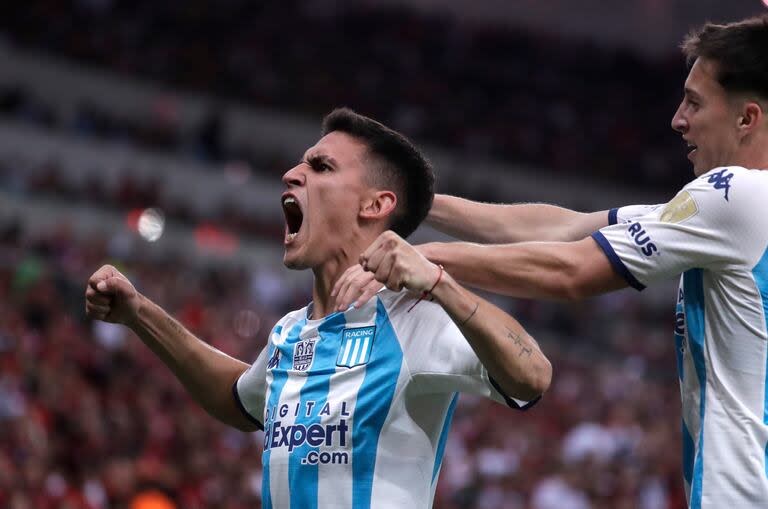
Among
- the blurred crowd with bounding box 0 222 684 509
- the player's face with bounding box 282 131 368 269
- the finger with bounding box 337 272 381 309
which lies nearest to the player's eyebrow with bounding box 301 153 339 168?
the player's face with bounding box 282 131 368 269

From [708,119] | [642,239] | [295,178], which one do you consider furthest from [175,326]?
[708,119]

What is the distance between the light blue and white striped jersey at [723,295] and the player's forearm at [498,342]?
1.24 feet

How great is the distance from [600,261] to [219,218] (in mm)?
17568

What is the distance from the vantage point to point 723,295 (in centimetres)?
311

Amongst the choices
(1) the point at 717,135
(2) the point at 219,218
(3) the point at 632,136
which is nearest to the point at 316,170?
(1) the point at 717,135

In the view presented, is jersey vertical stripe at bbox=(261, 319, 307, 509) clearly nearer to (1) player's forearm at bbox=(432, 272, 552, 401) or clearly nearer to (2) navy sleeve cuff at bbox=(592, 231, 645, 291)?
(1) player's forearm at bbox=(432, 272, 552, 401)

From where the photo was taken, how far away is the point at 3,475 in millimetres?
A: 7977

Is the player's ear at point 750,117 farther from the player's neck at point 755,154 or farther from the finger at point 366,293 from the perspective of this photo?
the finger at point 366,293

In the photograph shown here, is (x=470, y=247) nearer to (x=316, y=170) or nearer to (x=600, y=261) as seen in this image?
(x=600, y=261)

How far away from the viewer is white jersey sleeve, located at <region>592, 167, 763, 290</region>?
305 cm

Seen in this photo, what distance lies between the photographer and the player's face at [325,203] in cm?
372

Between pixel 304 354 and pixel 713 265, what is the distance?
1.34 meters

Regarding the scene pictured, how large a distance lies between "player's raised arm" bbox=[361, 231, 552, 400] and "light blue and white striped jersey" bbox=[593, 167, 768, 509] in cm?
40

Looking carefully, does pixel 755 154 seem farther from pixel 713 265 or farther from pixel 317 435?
pixel 317 435
